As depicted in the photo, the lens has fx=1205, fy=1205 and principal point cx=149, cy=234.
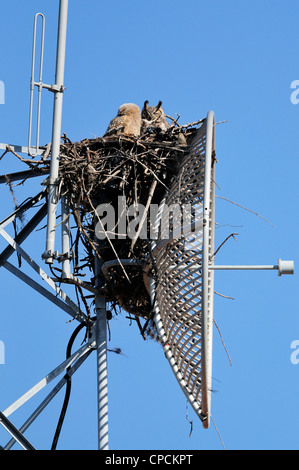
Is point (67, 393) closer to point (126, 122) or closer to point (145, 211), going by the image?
point (145, 211)

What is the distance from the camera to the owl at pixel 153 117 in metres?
14.1

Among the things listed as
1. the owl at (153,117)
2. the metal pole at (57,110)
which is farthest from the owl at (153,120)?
the metal pole at (57,110)

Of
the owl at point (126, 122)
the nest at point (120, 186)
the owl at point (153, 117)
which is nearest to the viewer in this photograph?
the nest at point (120, 186)

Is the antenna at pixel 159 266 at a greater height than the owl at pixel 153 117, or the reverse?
the owl at pixel 153 117

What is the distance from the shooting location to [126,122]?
14.1m

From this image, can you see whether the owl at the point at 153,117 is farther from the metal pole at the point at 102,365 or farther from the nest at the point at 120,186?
the metal pole at the point at 102,365

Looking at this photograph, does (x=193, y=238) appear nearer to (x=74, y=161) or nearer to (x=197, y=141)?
(x=197, y=141)

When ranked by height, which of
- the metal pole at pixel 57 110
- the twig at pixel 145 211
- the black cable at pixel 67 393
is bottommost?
the black cable at pixel 67 393

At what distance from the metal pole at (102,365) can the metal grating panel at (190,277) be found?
94 centimetres

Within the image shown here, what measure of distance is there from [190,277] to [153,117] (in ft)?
12.3

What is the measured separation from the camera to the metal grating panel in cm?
1093

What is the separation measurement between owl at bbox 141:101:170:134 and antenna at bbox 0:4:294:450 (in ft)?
3.45

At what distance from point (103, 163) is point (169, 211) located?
1473 mm
